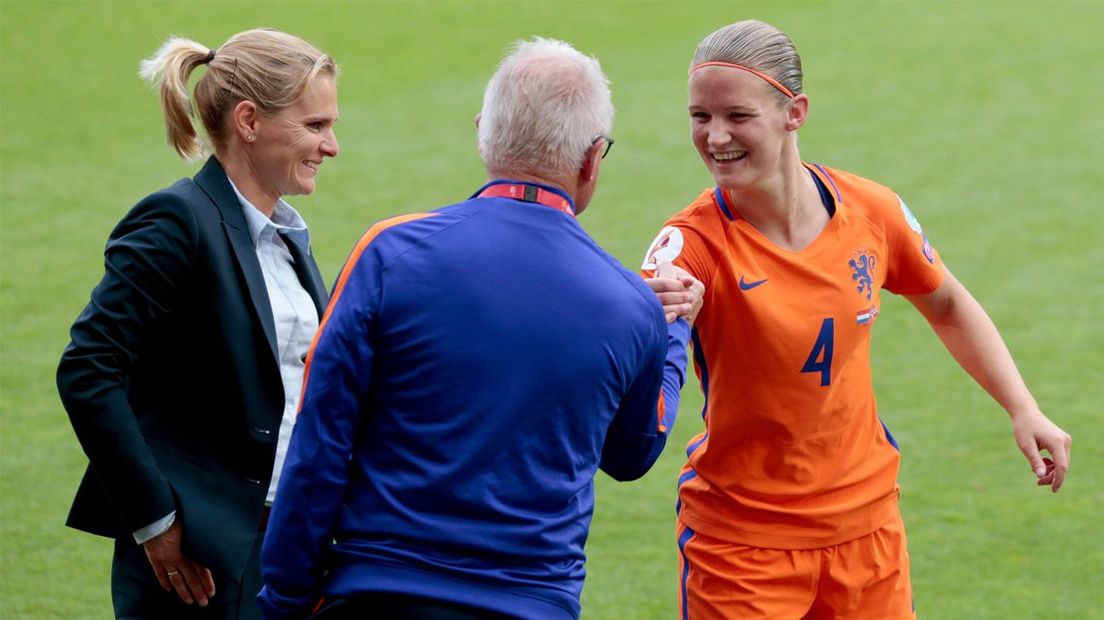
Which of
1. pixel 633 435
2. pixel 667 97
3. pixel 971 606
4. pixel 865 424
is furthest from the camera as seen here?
pixel 667 97

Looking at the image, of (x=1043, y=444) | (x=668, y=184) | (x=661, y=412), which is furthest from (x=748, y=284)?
(x=668, y=184)

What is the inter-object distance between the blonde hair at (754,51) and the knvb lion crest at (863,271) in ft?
1.37

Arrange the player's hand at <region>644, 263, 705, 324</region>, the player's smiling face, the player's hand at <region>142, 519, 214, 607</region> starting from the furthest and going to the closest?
the player's smiling face < the player's hand at <region>142, 519, 214, 607</region> < the player's hand at <region>644, 263, 705, 324</region>

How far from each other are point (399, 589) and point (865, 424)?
4.94 ft

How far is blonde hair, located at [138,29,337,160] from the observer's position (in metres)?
3.25

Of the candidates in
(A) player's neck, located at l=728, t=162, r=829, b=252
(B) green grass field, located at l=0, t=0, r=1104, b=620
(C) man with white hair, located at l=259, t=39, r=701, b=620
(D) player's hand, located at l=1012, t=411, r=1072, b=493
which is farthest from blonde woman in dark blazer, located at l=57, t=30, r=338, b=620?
(B) green grass field, located at l=0, t=0, r=1104, b=620

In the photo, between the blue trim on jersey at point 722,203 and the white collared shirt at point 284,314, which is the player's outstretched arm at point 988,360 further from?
the white collared shirt at point 284,314

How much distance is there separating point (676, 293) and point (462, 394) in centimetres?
64

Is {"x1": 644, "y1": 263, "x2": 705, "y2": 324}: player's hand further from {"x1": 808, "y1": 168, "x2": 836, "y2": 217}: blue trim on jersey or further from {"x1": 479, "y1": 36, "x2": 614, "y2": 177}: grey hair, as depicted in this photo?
{"x1": 808, "y1": 168, "x2": 836, "y2": 217}: blue trim on jersey

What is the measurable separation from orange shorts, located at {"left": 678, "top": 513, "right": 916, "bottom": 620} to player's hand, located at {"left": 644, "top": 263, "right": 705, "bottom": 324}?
2.27ft

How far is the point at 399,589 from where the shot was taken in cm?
243

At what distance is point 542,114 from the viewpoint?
2.54 m

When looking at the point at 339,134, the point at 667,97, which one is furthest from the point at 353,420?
the point at 667,97

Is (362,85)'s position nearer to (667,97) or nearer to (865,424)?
(667,97)
